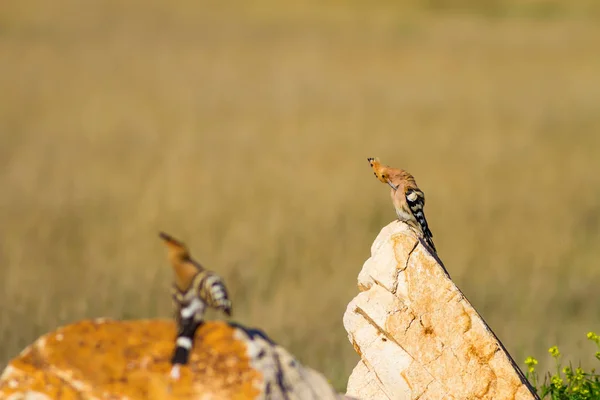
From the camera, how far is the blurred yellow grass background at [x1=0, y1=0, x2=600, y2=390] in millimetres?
10562

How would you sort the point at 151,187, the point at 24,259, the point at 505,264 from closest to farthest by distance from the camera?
the point at 24,259
the point at 505,264
the point at 151,187

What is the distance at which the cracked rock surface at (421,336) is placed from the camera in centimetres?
454

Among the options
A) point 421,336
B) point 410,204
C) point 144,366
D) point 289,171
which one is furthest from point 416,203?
point 289,171

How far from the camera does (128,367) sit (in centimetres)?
373

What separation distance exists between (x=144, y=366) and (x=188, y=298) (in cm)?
31

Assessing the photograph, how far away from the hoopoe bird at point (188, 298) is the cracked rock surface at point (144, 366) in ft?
0.20

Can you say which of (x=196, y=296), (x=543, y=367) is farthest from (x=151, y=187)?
(x=196, y=296)

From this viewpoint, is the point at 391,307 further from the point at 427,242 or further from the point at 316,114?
the point at 316,114

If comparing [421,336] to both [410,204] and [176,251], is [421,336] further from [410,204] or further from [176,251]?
[176,251]

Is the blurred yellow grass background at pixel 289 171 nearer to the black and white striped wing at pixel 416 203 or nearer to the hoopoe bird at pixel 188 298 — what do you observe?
the black and white striped wing at pixel 416 203

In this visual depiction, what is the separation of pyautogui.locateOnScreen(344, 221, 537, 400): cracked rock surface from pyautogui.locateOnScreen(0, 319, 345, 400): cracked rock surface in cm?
78

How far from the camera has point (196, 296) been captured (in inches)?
147

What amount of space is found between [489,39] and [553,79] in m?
5.83

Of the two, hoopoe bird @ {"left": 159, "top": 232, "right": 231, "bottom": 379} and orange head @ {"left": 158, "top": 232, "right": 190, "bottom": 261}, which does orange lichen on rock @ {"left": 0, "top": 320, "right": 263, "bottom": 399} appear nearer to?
hoopoe bird @ {"left": 159, "top": 232, "right": 231, "bottom": 379}
